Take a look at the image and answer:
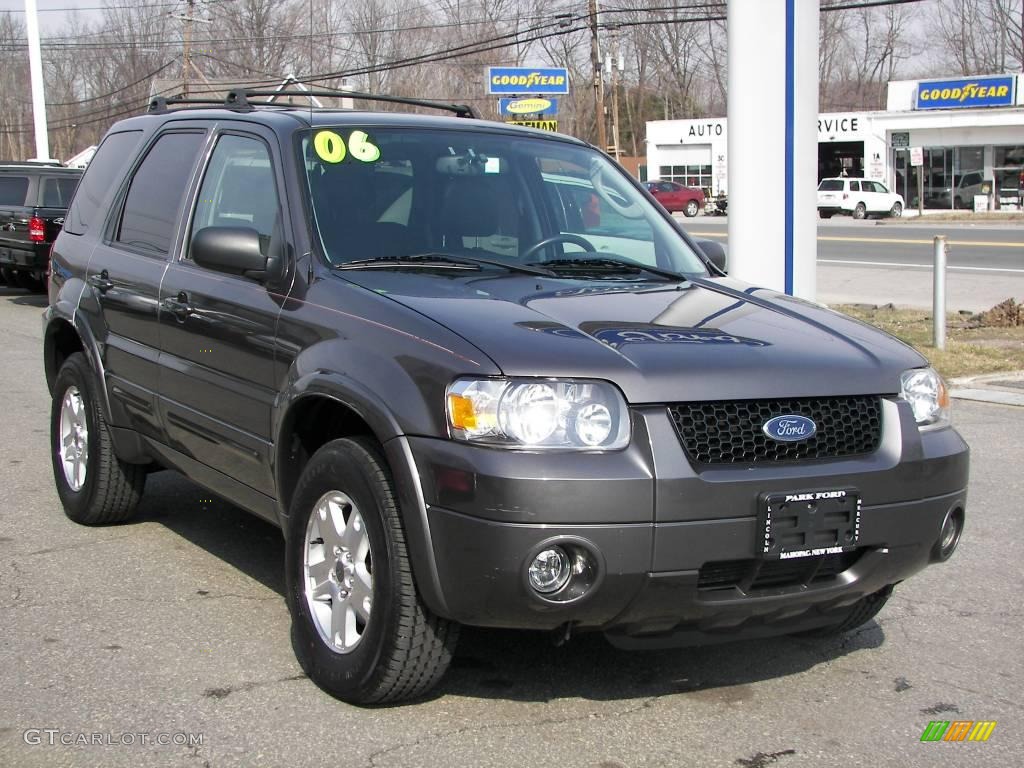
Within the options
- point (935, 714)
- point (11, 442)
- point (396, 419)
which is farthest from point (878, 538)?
point (11, 442)

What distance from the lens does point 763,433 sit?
3.54 meters

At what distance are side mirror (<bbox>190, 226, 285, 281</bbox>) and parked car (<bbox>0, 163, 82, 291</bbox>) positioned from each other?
543 inches

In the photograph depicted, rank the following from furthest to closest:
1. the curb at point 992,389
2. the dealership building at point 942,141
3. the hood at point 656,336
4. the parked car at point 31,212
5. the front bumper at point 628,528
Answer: the dealership building at point 942,141 < the parked car at point 31,212 < the curb at point 992,389 < the hood at point 656,336 < the front bumper at point 628,528

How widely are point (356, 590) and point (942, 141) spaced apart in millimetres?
56960

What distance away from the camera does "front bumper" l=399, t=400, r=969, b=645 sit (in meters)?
3.32

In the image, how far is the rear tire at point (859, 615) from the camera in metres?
4.27

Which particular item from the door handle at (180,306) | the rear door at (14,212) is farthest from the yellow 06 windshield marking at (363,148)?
the rear door at (14,212)

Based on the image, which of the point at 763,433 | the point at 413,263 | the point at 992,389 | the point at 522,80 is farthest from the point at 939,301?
the point at 522,80

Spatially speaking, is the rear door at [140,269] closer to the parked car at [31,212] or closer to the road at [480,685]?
the road at [480,685]

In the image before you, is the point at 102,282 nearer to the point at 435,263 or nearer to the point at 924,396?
the point at 435,263

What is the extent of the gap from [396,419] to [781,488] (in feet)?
3.56

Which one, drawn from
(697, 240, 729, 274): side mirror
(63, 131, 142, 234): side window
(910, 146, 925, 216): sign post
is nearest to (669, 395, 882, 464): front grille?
(697, 240, 729, 274): side mirror

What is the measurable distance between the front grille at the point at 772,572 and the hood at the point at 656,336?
47 cm

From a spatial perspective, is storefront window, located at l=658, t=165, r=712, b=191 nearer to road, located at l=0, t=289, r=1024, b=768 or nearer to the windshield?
the windshield
